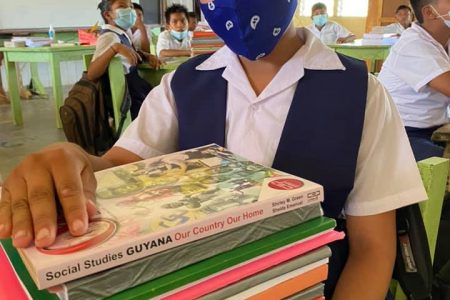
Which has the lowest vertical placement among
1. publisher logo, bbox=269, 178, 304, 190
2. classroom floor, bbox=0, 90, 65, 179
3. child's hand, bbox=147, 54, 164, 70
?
classroom floor, bbox=0, 90, 65, 179

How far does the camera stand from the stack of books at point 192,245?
13.0 inches

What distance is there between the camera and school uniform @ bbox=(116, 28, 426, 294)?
0.71 meters

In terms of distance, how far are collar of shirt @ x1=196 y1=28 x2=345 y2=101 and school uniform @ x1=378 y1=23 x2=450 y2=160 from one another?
1.08 metres

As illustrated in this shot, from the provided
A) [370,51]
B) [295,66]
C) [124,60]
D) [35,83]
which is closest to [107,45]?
[124,60]

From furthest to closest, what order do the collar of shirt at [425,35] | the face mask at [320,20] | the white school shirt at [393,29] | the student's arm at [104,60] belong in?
the face mask at [320,20], the white school shirt at [393,29], the student's arm at [104,60], the collar of shirt at [425,35]

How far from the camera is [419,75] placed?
1.80 metres

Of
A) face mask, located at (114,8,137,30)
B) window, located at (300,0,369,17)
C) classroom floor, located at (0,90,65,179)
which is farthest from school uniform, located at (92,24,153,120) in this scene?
window, located at (300,0,369,17)

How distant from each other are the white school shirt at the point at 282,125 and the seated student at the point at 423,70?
111 centimetres

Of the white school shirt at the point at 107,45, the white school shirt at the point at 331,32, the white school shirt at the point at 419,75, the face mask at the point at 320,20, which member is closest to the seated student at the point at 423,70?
the white school shirt at the point at 419,75

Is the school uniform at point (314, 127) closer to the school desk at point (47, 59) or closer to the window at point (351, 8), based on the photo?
the school desk at point (47, 59)

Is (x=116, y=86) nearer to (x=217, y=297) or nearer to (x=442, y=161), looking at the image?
(x=442, y=161)

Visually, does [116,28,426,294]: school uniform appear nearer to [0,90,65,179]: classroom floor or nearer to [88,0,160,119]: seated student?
[88,0,160,119]: seated student

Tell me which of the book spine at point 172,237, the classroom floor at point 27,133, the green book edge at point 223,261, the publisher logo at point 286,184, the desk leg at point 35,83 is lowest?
the classroom floor at point 27,133

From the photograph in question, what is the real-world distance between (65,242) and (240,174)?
0.19 meters
